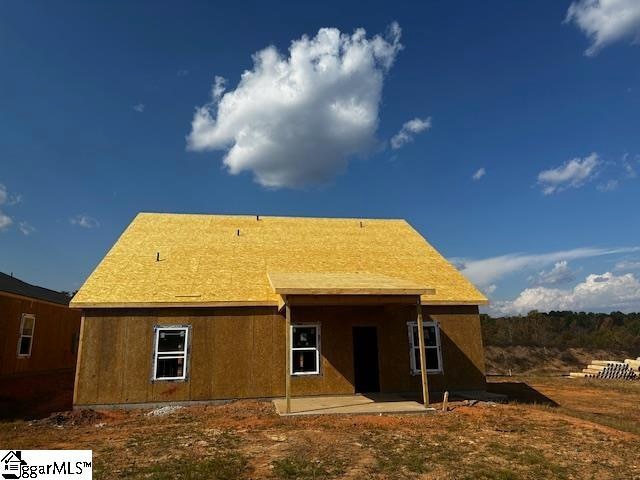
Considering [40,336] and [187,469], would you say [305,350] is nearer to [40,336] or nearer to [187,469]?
[187,469]

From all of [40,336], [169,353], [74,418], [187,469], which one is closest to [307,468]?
[187,469]

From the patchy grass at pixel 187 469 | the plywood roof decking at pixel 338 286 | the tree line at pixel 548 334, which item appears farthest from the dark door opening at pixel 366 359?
the tree line at pixel 548 334

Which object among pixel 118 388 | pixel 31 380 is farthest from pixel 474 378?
pixel 31 380

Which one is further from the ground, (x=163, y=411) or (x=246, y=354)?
(x=246, y=354)

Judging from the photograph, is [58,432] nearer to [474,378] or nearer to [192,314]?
[192,314]

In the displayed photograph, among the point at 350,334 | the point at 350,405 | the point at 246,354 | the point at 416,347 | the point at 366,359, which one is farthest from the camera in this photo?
the point at 416,347

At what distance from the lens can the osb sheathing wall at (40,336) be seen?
1814cm

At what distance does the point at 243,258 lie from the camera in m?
17.8

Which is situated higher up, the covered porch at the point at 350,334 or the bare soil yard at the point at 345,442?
the covered porch at the point at 350,334

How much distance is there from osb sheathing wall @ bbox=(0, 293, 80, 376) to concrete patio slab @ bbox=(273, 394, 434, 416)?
12.1 metres

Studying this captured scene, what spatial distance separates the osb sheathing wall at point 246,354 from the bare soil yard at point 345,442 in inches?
33.0

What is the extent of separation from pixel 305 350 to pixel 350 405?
262 centimetres

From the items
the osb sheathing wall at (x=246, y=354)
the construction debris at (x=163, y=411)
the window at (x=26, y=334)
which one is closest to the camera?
the construction debris at (x=163, y=411)

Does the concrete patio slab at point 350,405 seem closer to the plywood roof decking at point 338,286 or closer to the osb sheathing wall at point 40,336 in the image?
the plywood roof decking at point 338,286
